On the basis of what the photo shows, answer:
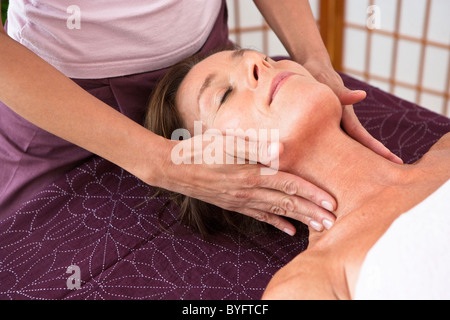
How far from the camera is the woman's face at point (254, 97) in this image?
1.35 m

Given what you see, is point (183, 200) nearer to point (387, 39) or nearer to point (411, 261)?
point (411, 261)

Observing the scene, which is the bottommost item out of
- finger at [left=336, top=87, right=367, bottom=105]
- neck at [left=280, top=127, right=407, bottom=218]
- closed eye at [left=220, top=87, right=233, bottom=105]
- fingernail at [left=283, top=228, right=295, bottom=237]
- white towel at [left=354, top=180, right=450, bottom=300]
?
fingernail at [left=283, top=228, right=295, bottom=237]

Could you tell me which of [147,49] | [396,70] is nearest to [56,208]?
[147,49]

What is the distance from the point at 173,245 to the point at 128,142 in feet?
1.17

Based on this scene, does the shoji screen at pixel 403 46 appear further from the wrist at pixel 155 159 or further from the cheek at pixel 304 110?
the wrist at pixel 155 159

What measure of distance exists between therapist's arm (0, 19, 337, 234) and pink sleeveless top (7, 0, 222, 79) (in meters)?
0.26

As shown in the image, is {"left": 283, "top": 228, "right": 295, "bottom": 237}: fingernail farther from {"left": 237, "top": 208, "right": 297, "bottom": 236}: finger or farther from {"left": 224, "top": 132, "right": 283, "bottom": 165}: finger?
{"left": 224, "top": 132, "right": 283, "bottom": 165}: finger

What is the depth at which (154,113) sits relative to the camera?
1.70m

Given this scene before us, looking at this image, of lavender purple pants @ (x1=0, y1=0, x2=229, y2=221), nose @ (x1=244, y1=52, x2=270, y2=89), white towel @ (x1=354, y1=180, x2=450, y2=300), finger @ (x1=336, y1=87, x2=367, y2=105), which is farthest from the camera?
lavender purple pants @ (x1=0, y1=0, x2=229, y2=221)

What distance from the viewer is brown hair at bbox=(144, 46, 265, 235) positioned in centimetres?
161

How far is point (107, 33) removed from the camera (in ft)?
5.73

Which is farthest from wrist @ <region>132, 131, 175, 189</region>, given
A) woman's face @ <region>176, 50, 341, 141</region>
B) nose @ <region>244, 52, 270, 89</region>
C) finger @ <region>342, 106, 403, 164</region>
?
finger @ <region>342, 106, 403, 164</region>

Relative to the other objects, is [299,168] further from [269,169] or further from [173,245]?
[173,245]
